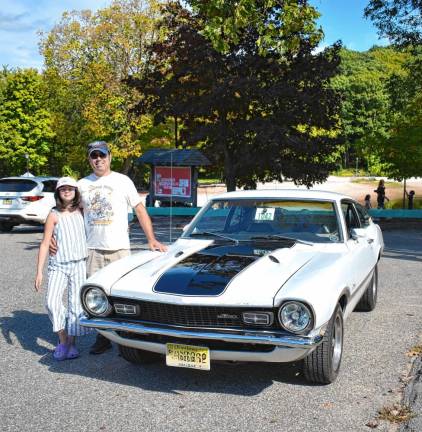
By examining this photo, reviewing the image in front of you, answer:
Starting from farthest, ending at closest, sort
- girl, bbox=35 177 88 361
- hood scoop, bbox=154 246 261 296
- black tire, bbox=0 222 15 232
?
black tire, bbox=0 222 15 232 < girl, bbox=35 177 88 361 < hood scoop, bbox=154 246 261 296

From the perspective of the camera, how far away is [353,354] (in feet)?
17.8

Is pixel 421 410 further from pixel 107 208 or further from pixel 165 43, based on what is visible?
pixel 165 43

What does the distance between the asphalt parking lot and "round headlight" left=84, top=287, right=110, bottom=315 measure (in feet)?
2.02

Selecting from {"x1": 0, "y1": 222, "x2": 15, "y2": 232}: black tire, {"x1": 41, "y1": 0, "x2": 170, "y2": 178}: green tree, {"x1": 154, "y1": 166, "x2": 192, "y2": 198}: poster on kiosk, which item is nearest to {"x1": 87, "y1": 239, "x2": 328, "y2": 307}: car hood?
{"x1": 0, "y1": 222, "x2": 15, "y2": 232}: black tire

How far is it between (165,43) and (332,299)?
1818 cm

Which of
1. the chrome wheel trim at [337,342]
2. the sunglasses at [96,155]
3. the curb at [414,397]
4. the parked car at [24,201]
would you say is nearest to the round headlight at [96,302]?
the sunglasses at [96,155]

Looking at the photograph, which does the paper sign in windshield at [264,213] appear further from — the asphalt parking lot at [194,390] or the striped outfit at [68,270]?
the striped outfit at [68,270]

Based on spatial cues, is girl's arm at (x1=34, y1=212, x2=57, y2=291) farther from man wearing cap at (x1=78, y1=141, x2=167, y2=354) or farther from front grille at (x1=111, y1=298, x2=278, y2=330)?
front grille at (x1=111, y1=298, x2=278, y2=330)

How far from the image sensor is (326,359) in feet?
14.4

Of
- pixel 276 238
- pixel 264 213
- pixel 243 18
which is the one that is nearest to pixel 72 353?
pixel 276 238

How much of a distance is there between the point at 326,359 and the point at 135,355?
165 centimetres

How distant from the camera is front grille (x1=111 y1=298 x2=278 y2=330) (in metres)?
4.11

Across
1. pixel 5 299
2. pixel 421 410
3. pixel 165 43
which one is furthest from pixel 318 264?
pixel 165 43

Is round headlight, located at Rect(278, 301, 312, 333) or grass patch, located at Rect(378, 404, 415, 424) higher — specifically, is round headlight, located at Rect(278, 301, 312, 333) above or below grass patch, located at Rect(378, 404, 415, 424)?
above
